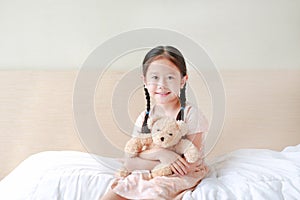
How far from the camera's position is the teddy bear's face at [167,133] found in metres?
1.33

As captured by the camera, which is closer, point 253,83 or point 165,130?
point 165,130

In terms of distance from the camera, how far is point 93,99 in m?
1.69

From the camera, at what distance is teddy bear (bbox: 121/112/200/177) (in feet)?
4.35

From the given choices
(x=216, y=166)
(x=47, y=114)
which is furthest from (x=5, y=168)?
(x=216, y=166)

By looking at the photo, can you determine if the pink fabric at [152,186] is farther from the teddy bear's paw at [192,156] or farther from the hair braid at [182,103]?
the hair braid at [182,103]

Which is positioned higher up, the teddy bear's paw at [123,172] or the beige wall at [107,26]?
the beige wall at [107,26]

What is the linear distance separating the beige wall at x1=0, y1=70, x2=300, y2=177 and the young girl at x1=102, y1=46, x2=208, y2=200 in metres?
0.44

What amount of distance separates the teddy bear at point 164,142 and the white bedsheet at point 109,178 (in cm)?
9

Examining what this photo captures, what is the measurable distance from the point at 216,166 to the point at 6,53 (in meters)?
1.12

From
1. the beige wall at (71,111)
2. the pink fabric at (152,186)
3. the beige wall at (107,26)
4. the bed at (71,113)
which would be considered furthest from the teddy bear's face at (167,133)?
the beige wall at (107,26)

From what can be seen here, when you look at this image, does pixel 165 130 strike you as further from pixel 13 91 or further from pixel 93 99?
pixel 13 91

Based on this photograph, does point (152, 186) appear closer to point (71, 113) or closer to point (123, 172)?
point (123, 172)

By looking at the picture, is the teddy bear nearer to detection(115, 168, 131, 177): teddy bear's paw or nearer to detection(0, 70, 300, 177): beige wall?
detection(115, 168, 131, 177): teddy bear's paw

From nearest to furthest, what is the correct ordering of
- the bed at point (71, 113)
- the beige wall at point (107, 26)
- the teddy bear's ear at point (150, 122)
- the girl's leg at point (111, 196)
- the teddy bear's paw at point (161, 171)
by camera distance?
the girl's leg at point (111, 196)
the teddy bear's paw at point (161, 171)
the teddy bear's ear at point (150, 122)
the bed at point (71, 113)
the beige wall at point (107, 26)
